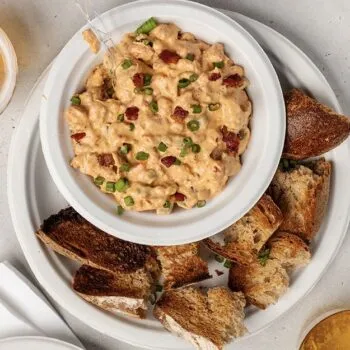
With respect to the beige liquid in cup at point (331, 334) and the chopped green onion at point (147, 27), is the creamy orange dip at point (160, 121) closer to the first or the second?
the chopped green onion at point (147, 27)

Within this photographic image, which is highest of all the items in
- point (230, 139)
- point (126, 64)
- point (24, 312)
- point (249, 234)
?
point (126, 64)

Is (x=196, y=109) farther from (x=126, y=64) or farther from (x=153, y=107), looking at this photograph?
(x=126, y=64)

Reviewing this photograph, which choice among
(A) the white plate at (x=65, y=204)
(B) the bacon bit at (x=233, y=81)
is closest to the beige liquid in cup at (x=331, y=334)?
(A) the white plate at (x=65, y=204)

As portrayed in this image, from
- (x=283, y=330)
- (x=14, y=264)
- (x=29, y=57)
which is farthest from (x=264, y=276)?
(x=29, y=57)

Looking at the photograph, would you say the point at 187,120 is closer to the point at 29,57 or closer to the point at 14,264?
the point at 29,57

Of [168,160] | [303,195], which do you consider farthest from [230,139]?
[303,195]

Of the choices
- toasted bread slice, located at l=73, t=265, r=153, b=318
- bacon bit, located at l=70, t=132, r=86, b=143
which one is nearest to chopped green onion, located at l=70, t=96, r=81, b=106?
bacon bit, located at l=70, t=132, r=86, b=143
